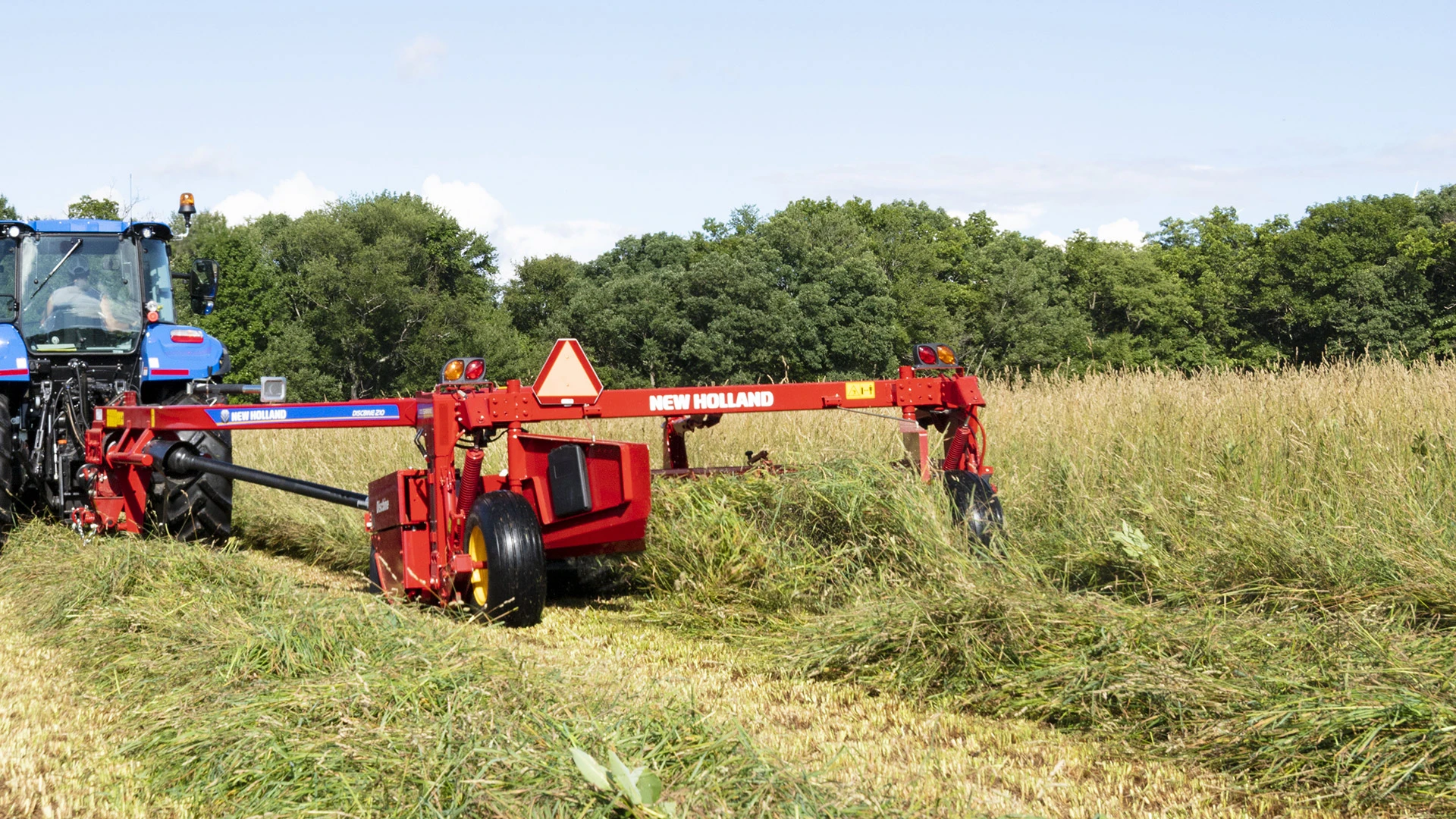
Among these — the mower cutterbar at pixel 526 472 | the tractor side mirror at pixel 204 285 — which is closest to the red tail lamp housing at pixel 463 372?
the mower cutterbar at pixel 526 472

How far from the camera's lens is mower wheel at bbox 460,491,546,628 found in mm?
5633

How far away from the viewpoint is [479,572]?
5.80m

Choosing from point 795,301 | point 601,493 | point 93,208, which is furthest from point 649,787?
point 93,208

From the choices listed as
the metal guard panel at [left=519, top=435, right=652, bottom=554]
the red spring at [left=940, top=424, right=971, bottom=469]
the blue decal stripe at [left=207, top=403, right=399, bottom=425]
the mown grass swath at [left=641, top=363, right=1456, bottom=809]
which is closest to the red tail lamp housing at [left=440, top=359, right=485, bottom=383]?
the blue decal stripe at [left=207, top=403, right=399, bottom=425]

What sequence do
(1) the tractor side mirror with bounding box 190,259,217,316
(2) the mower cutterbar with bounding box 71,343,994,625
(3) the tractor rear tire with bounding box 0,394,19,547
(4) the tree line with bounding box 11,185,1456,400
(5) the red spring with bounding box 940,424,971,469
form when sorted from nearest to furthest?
(2) the mower cutterbar with bounding box 71,343,994,625, (5) the red spring with bounding box 940,424,971,469, (3) the tractor rear tire with bounding box 0,394,19,547, (1) the tractor side mirror with bounding box 190,259,217,316, (4) the tree line with bounding box 11,185,1456,400

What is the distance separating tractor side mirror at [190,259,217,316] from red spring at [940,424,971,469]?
19.7 ft

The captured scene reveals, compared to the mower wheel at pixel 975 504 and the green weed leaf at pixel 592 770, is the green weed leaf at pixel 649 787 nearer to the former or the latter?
the green weed leaf at pixel 592 770

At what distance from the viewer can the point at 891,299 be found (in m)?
48.2

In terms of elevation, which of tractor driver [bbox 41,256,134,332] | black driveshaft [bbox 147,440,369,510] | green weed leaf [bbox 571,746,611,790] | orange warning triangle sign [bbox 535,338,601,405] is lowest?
green weed leaf [bbox 571,746,611,790]

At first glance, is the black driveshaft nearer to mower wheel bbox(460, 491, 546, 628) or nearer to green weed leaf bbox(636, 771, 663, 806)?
mower wheel bbox(460, 491, 546, 628)

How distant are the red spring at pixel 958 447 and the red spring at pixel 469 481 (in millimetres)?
2316

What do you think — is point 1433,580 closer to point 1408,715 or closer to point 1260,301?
point 1408,715

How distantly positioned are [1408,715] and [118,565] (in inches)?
214

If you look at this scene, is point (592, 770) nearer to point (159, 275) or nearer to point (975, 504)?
point (975, 504)
